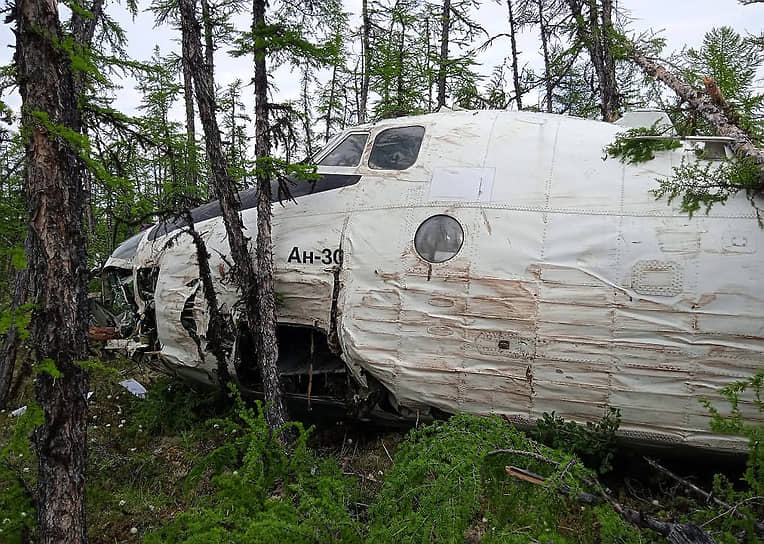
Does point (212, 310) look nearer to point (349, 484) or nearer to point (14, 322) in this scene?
point (349, 484)

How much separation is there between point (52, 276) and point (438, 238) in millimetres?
3638

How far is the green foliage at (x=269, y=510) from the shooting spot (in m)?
3.60

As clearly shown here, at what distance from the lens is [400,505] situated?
144 inches

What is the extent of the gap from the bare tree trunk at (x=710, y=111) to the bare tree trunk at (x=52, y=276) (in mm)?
6194

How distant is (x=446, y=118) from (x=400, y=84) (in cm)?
832

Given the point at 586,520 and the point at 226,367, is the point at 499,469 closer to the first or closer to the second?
the point at 586,520

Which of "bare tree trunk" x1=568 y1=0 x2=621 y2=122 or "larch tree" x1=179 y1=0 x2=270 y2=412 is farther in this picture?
"bare tree trunk" x1=568 y1=0 x2=621 y2=122

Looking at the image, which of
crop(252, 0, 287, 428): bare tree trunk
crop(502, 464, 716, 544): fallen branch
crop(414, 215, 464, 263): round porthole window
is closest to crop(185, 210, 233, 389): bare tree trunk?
crop(252, 0, 287, 428): bare tree trunk

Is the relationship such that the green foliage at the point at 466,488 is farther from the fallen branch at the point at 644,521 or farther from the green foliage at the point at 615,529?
the green foliage at the point at 615,529

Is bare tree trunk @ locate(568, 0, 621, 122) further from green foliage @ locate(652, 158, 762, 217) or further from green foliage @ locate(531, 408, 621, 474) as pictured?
green foliage @ locate(531, 408, 621, 474)

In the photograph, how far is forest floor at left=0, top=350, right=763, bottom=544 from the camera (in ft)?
11.5

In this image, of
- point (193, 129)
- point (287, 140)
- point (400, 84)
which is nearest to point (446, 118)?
point (287, 140)

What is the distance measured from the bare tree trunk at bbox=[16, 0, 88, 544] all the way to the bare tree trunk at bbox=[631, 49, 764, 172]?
6.19 metres

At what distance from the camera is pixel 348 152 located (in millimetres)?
6617
